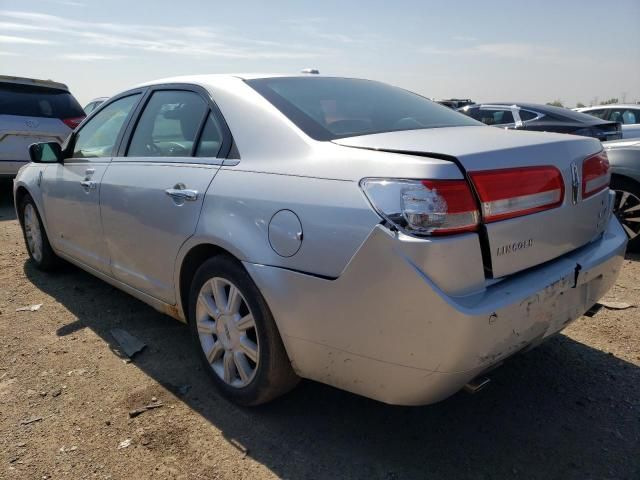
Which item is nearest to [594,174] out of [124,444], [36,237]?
[124,444]

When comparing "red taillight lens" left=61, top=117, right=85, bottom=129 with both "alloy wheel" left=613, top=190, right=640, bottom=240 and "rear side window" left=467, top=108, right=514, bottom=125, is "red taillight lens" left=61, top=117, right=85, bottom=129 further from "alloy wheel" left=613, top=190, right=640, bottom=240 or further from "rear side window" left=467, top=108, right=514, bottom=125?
"alloy wheel" left=613, top=190, right=640, bottom=240

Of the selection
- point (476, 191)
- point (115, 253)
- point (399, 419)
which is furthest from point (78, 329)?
point (476, 191)

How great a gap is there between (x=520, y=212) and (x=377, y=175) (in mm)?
554

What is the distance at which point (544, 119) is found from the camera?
8.38 m

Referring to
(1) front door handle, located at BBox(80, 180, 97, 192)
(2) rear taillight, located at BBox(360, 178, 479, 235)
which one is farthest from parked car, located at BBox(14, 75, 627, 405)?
(1) front door handle, located at BBox(80, 180, 97, 192)

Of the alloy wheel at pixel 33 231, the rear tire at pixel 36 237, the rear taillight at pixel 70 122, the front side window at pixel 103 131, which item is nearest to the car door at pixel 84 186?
the front side window at pixel 103 131

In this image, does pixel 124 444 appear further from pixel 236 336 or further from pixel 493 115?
pixel 493 115

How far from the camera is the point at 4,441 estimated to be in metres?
2.44

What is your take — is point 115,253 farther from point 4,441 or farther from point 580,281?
point 580,281

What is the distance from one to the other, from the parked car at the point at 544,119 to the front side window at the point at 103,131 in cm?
635

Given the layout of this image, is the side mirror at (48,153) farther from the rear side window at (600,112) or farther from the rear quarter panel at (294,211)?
the rear side window at (600,112)

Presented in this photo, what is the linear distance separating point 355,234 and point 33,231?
398 centimetres

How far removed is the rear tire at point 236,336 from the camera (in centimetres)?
231

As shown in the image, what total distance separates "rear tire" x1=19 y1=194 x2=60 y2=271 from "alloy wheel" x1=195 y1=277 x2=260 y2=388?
2559 mm
